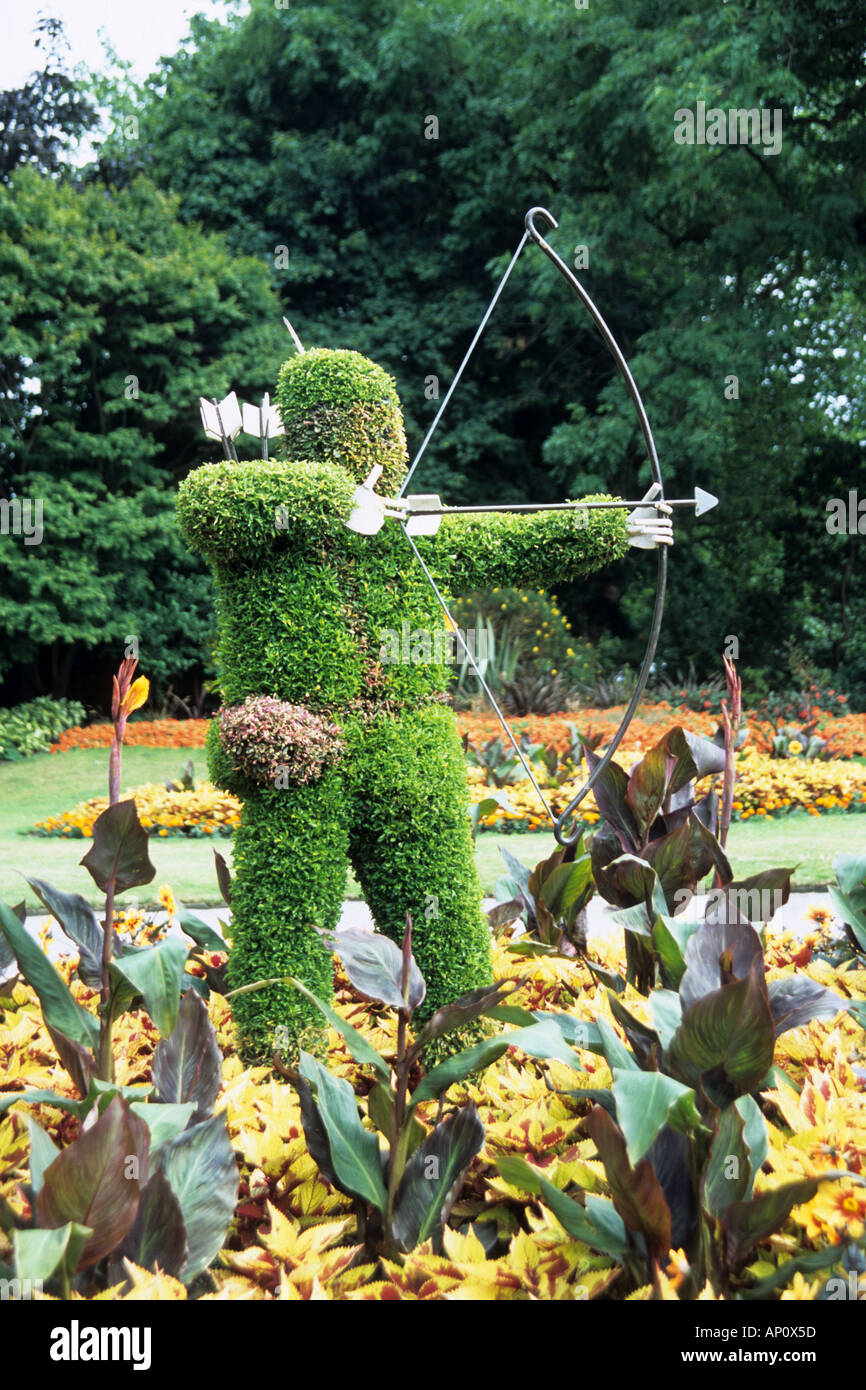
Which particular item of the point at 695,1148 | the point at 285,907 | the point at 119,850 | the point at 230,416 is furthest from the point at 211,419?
the point at 695,1148

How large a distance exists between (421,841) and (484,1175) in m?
0.94

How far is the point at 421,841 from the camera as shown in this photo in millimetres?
3123

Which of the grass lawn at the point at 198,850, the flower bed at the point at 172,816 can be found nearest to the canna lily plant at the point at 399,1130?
the grass lawn at the point at 198,850

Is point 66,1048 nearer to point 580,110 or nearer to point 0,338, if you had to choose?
point 0,338

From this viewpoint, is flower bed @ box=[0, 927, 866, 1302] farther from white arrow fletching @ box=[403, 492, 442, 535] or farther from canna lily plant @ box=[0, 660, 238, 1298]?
white arrow fletching @ box=[403, 492, 442, 535]

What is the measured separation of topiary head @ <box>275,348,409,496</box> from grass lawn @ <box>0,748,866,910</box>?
233cm

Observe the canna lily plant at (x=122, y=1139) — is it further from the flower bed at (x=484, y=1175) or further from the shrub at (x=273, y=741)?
the shrub at (x=273, y=741)

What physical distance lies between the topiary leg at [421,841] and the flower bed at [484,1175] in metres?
0.35

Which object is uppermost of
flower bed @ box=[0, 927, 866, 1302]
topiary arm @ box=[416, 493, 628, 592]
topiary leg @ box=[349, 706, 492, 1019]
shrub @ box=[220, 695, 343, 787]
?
topiary arm @ box=[416, 493, 628, 592]

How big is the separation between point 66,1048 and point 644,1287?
1.29 m

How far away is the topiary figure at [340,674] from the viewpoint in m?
3.01

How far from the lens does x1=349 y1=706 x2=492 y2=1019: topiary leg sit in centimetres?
310

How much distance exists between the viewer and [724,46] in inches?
449

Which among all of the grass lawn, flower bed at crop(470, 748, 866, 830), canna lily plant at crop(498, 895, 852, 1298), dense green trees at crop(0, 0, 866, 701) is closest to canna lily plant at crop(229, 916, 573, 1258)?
canna lily plant at crop(498, 895, 852, 1298)
